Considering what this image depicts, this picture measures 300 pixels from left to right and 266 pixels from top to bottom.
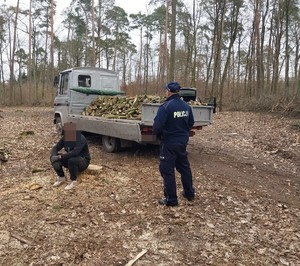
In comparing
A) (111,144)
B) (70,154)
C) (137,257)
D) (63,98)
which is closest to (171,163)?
(137,257)

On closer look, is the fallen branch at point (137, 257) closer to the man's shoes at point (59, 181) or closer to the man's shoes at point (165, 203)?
the man's shoes at point (165, 203)

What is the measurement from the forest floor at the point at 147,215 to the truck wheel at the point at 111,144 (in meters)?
0.31

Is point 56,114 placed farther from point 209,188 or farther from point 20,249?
point 20,249

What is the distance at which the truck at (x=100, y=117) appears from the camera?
7316 millimetres

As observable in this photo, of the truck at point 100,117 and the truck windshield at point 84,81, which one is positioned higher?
the truck windshield at point 84,81

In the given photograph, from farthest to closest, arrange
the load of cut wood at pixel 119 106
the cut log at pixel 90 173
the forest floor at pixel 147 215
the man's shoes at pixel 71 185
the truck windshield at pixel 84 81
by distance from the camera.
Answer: the truck windshield at pixel 84 81 < the load of cut wood at pixel 119 106 < the cut log at pixel 90 173 < the man's shoes at pixel 71 185 < the forest floor at pixel 147 215

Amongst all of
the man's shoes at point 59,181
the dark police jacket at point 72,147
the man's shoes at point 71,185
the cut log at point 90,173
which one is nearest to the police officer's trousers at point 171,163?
the dark police jacket at point 72,147

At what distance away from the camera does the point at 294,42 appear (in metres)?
28.3

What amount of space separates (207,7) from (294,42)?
10.1 meters

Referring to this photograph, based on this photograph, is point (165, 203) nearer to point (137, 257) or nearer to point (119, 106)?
point (137, 257)

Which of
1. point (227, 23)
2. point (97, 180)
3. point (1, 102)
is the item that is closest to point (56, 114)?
point (97, 180)

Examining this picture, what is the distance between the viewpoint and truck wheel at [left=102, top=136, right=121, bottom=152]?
852cm

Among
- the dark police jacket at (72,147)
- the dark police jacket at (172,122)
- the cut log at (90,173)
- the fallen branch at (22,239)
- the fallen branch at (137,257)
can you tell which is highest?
the dark police jacket at (172,122)

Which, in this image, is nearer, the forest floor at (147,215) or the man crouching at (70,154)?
the forest floor at (147,215)
